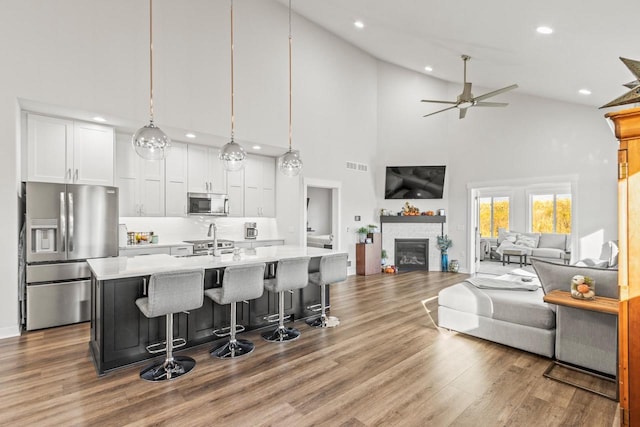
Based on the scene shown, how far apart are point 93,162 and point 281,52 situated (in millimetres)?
3971

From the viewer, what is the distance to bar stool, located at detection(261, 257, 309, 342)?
3.63m

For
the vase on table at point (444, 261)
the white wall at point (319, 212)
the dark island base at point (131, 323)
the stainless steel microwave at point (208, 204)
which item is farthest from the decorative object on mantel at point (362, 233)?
the dark island base at point (131, 323)

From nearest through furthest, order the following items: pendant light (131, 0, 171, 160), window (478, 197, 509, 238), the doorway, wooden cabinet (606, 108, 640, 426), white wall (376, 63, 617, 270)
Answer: wooden cabinet (606, 108, 640, 426)
pendant light (131, 0, 171, 160)
white wall (376, 63, 617, 270)
the doorway
window (478, 197, 509, 238)

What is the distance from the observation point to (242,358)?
3.22 metres

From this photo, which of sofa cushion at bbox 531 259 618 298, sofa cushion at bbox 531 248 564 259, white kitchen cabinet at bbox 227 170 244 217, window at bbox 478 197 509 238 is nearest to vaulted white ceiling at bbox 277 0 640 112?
sofa cushion at bbox 531 259 618 298

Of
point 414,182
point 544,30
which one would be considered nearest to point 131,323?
point 544,30

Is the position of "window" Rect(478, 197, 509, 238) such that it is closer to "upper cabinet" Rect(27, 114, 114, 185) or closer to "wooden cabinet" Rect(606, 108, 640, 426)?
"wooden cabinet" Rect(606, 108, 640, 426)

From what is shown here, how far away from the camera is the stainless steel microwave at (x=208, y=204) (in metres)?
5.77

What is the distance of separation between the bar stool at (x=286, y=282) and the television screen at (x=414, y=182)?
536cm

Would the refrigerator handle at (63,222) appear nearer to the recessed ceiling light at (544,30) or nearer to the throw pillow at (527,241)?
the recessed ceiling light at (544,30)

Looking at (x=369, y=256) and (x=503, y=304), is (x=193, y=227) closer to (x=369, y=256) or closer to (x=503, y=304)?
(x=369, y=256)

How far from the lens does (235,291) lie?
127 inches

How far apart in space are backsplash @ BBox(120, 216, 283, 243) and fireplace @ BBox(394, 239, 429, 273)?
343 centimetres

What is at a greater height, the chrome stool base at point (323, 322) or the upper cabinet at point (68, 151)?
the upper cabinet at point (68, 151)
